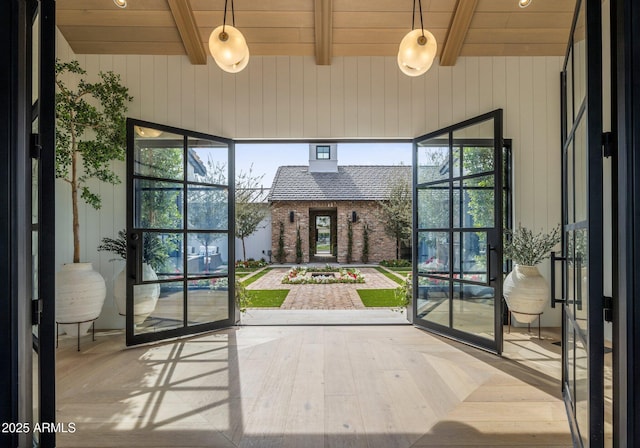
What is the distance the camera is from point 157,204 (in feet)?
11.1

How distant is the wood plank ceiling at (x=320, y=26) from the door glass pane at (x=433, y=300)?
8.06 ft

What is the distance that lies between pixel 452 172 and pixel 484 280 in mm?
1130

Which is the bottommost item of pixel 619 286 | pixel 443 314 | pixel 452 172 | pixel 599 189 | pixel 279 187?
pixel 443 314

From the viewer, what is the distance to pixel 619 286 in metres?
1.17

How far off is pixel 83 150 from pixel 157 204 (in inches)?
32.4

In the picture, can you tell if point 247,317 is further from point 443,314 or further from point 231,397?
point 443,314

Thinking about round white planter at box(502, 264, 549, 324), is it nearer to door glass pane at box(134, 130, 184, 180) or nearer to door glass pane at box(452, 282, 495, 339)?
door glass pane at box(452, 282, 495, 339)

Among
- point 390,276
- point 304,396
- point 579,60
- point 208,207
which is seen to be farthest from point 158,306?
point 390,276

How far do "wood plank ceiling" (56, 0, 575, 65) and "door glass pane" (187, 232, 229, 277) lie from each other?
199cm

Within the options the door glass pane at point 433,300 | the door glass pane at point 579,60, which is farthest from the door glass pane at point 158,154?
the door glass pane at point 579,60

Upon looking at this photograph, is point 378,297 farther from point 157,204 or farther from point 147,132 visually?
point 147,132

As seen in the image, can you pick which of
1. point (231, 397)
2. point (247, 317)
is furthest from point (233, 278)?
point (231, 397)

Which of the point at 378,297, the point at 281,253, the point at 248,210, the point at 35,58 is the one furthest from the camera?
the point at 281,253

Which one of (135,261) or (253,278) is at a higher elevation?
(135,261)
